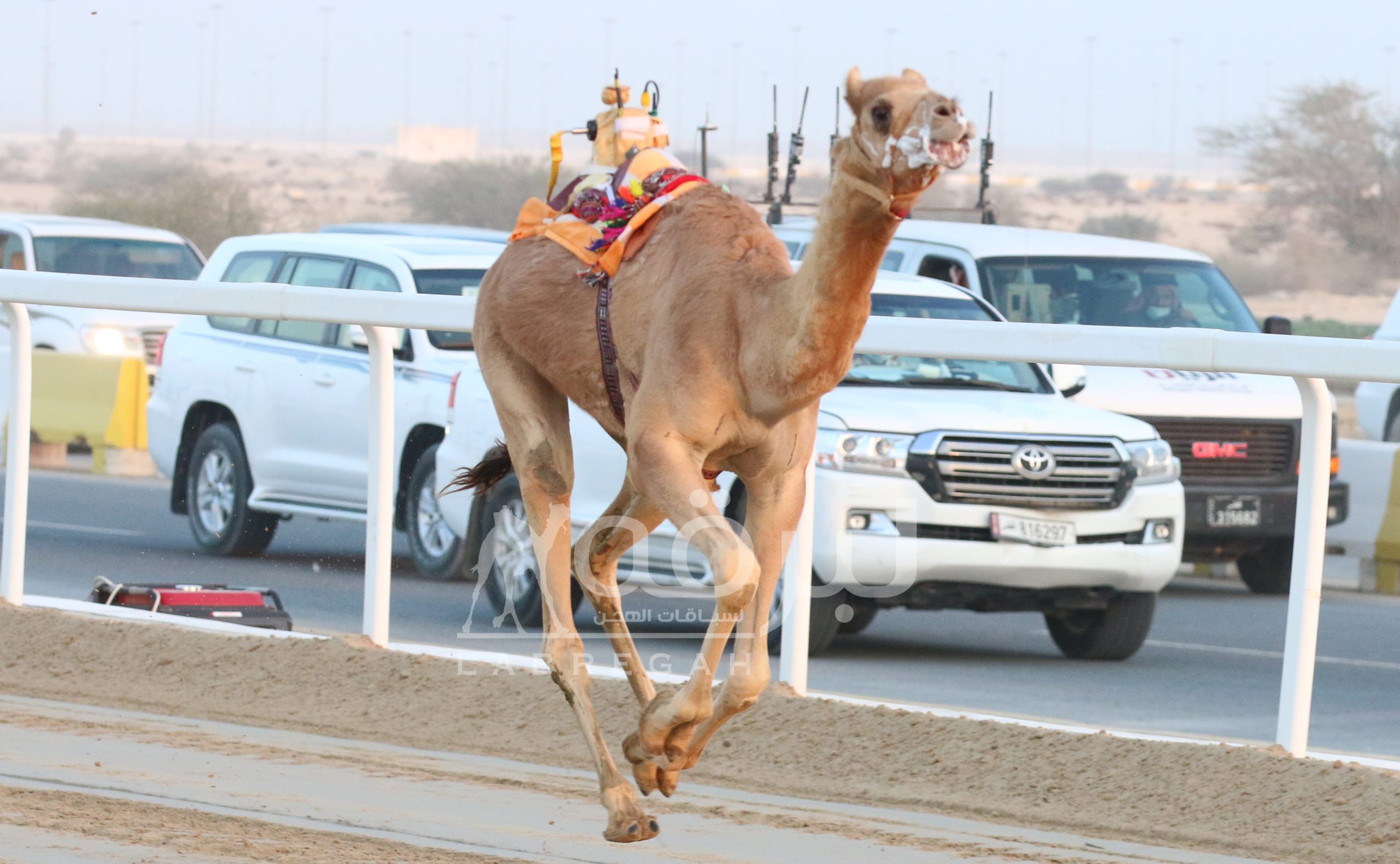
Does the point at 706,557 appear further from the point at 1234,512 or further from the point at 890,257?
the point at 890,257

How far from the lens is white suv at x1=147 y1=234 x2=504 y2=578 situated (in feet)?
40.7

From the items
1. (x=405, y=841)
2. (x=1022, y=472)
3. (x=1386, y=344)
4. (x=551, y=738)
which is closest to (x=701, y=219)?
(x=405, y=841)

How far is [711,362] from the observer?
450cm

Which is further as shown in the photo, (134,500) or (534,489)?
(134,500)

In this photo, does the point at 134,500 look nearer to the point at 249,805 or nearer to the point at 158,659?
the point at 158,659

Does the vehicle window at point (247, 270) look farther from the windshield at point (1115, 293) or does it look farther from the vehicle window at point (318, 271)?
the windshield at point (1115, 293)

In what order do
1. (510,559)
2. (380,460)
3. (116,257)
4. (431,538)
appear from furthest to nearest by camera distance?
(116,257), (431,538), (510,559), (380,460)

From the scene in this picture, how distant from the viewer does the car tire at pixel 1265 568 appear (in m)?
11.3

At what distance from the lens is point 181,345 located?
1405 centimetres

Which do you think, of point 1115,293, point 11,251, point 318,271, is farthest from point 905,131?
point 11,251

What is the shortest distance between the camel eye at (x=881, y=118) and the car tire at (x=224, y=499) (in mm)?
9802

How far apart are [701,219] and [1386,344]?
2.73 m

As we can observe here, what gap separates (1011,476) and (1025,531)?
0.80 feet

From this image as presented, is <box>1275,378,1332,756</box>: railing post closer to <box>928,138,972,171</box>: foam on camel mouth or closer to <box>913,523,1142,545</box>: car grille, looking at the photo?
<box>913,523,1142,545</box>: car grille
